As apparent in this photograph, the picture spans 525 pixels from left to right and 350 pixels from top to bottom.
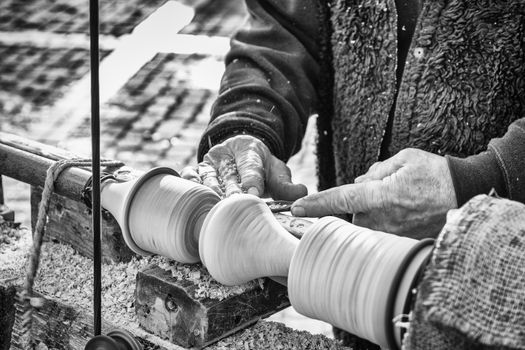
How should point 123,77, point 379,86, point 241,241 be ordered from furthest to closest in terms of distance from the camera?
point 123,77
point 379,86
point 241,241

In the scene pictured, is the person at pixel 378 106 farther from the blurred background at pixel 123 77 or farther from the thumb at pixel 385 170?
the blurred background at pixel 123 77

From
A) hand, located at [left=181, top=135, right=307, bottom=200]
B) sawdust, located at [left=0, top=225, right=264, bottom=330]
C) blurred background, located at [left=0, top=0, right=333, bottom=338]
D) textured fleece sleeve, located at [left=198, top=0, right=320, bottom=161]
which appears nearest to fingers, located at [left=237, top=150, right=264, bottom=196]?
hand, located at [left=181, top=135, right=307, bottom=200]

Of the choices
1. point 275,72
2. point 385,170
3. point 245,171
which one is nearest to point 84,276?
point 245,171

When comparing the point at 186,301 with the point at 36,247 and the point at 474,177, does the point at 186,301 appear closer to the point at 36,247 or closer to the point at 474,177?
the point at 36,247

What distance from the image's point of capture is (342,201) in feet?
4.88

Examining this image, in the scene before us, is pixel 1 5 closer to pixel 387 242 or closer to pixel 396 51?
pixel 396 51

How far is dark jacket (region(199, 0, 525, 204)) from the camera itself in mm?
1821

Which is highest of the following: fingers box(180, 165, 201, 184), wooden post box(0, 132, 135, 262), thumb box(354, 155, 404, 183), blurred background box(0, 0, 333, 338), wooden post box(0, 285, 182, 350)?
thumb box(354, 155, 404, 183)

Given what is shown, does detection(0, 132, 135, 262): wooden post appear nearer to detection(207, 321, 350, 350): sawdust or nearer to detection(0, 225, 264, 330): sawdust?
detection(0, 225, 264, 330): sawdust

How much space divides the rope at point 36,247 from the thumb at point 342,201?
47 cm

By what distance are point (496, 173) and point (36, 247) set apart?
104cm

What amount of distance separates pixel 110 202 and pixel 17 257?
1.62ft

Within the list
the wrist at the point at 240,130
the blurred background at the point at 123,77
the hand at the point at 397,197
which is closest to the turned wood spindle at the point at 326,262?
the hand at the point at 397,197

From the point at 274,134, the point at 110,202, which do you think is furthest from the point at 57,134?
the point at 110,202
